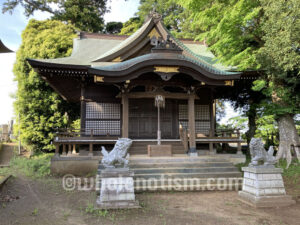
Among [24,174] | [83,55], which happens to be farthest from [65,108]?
[24,174]

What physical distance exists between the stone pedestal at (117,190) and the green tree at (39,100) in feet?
35.9

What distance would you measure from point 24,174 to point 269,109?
1077cm

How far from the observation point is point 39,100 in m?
15.5

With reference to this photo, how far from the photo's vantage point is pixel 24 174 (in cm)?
963

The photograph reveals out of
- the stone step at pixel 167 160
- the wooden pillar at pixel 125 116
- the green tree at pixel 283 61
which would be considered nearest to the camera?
the green tree at pixel 283 61

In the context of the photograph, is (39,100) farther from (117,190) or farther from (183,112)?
(117,190)

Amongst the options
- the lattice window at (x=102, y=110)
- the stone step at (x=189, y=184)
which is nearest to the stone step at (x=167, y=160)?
the stone step at (x=189, y=184)

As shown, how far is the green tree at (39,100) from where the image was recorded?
15102mm

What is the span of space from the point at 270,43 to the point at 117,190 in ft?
24.2

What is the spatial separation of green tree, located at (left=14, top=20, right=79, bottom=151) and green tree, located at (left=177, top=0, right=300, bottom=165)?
10543mm

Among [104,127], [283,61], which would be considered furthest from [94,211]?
[283,61]

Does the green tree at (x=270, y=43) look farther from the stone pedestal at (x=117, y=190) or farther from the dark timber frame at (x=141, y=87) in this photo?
the stone pedestal at (x=117, y=190)

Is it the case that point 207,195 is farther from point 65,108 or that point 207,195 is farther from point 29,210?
point 65,108

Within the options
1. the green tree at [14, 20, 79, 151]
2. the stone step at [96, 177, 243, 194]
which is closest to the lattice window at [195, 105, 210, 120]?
the stone step at [96, 177, 243, 194]
